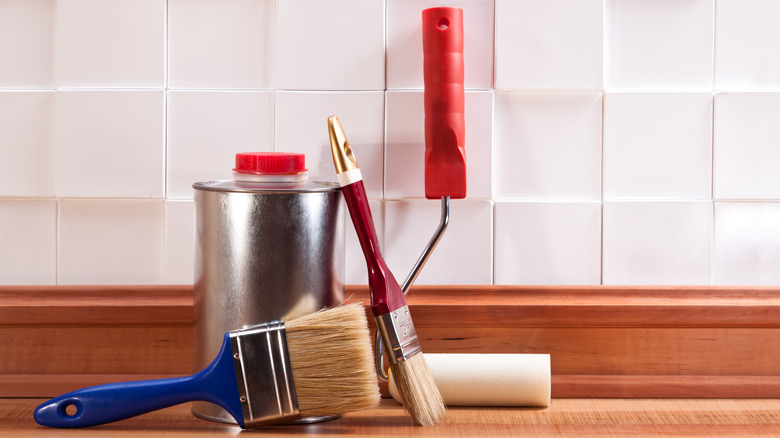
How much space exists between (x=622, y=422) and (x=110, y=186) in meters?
0.59

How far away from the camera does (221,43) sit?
2.52ft

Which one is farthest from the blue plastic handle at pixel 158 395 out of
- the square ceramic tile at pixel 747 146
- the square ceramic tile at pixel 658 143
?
the square ceramic tile at pixel 747 146

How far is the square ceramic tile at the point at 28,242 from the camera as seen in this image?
2.53 ft

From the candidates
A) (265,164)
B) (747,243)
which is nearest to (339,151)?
(265,164)

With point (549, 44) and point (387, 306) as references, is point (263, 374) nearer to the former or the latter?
point (387, 306)

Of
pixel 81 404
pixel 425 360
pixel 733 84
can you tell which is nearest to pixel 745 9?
pixel 733 84

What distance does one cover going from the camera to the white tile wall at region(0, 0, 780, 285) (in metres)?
0.76

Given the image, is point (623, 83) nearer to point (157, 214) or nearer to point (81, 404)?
point (157, 214)

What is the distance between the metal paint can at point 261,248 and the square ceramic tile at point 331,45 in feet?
0.56

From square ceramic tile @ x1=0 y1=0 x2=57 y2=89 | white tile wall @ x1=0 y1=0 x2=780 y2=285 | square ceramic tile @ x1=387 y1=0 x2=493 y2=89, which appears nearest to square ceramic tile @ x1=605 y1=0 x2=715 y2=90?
white tile wall @ x1=0 y1=0 x2=780 y2=285

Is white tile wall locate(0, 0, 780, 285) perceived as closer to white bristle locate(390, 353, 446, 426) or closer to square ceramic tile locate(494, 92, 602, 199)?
square ceramic tile locate(494, 92, 602, 199)

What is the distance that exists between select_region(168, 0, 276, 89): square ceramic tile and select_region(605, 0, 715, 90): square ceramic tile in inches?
15.1

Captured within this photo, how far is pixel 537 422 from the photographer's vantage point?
0.65 metres

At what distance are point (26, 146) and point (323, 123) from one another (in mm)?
333
